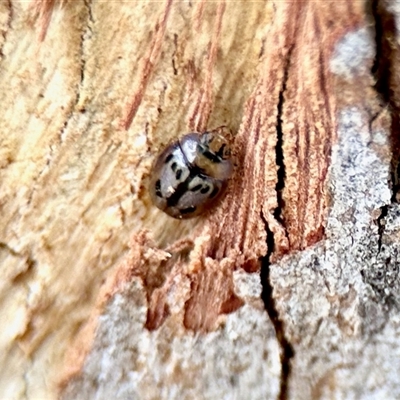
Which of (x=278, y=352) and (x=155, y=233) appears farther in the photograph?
(x=155, y=233)

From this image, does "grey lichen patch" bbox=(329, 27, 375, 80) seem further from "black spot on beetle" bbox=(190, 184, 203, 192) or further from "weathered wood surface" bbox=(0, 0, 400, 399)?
"black spot on beetle" bbox=(190, 184, 203, 192)

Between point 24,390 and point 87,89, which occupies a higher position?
point 87,89

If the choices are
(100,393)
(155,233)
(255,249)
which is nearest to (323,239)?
(255,249)

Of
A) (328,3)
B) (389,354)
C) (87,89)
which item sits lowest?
(389,354)

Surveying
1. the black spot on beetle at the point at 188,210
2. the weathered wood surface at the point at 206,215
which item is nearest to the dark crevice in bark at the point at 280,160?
the weathered wood surface at the point at 206,215

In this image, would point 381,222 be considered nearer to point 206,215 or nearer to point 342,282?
point 342,282

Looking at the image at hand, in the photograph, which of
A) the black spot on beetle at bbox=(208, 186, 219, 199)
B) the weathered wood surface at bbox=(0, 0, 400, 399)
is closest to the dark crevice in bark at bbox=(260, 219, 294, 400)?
the weathered wood surface at bbox=(0, 0, 400, 399)

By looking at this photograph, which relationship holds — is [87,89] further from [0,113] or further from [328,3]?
[328,3]

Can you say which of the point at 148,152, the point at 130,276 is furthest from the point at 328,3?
the point at 130,276
